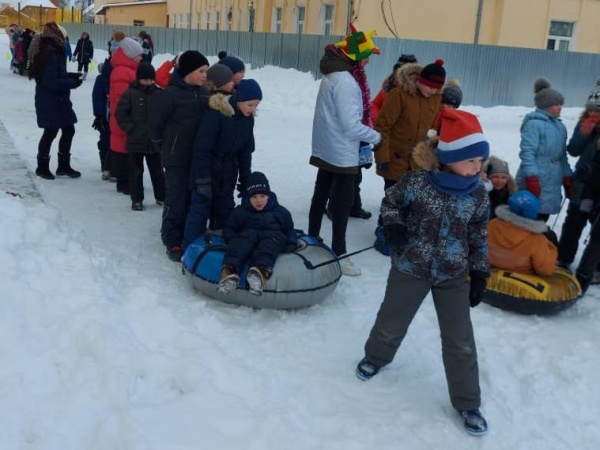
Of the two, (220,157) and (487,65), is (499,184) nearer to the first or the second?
(220,157)

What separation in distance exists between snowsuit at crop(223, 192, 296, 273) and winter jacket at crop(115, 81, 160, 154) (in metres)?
2.23

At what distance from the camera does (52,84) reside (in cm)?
753

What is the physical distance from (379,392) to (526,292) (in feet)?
5.33

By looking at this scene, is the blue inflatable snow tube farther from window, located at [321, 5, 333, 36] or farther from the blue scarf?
window, located at [321, 5, 333, 36]

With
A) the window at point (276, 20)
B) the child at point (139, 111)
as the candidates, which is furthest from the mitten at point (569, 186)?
the window at point (276, 20)

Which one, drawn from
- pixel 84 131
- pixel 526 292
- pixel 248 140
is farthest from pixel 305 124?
pixel 526 292

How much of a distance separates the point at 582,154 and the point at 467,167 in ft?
9.26

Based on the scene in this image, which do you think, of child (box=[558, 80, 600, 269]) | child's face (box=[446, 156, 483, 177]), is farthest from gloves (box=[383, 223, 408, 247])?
child (box=[558, 80, 600, 269])

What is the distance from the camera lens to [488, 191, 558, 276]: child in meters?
4.93

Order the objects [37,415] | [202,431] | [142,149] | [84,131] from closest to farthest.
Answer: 1. [37,415]
2. [202,431]
3. [142,149]
4. [84,131]

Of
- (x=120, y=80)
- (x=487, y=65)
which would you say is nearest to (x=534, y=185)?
(x=120, y=80)

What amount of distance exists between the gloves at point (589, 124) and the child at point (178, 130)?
3224 millimetres

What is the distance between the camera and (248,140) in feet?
17.4

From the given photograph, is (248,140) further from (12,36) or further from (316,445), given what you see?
(12,36)
